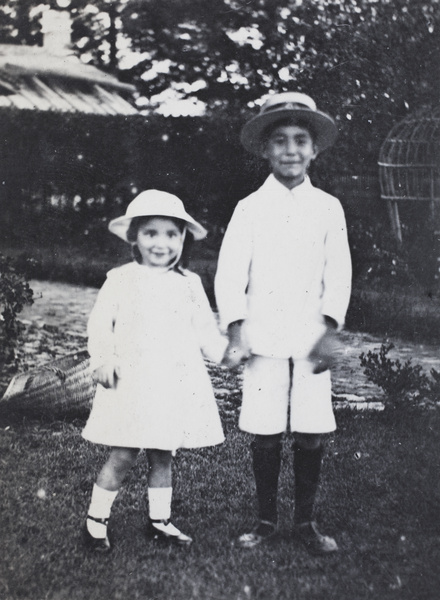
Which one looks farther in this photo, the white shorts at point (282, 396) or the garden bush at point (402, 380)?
the garden bush at point (402, 380)

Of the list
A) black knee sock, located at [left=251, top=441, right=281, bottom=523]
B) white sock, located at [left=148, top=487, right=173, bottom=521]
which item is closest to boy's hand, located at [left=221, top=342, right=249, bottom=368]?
black knee sock, located at [left=251, top=441, right=281, bottom=523]

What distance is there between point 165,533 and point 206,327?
0.88 metres

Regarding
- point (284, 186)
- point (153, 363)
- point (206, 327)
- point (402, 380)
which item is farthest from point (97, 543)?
point (284, 186)

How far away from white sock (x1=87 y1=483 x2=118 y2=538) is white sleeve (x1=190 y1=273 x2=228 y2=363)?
2.35 feet

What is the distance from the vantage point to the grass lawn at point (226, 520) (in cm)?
279

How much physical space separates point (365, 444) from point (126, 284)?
4.14 ft

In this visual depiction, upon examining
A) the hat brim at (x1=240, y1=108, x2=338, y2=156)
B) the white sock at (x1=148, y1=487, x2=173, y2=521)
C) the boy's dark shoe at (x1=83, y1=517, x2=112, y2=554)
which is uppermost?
the hat brim at (x1=240, y1=108, x2=338, y2=156)

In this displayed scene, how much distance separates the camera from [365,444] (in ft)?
9.88

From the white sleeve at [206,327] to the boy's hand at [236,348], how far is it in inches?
1.0

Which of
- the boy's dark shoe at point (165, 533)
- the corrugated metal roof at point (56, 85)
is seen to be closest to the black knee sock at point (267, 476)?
the boy's dark shoe at point (165, 533)

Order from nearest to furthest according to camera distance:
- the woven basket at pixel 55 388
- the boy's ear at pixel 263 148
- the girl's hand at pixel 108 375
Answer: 1. the girl's hand at pixel 108 375
2. the boy's ear at pixel 263 148
3. the woven basket at pixel 55 388

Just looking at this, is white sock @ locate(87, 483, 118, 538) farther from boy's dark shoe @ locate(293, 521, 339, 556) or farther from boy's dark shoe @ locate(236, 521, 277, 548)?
boy's dark shoe @ locate(293, 521, 339, 556)

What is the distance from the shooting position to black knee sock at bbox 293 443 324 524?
2.87 meters

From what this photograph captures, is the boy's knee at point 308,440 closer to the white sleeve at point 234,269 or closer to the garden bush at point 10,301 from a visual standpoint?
the white sleeve at point 234,269
